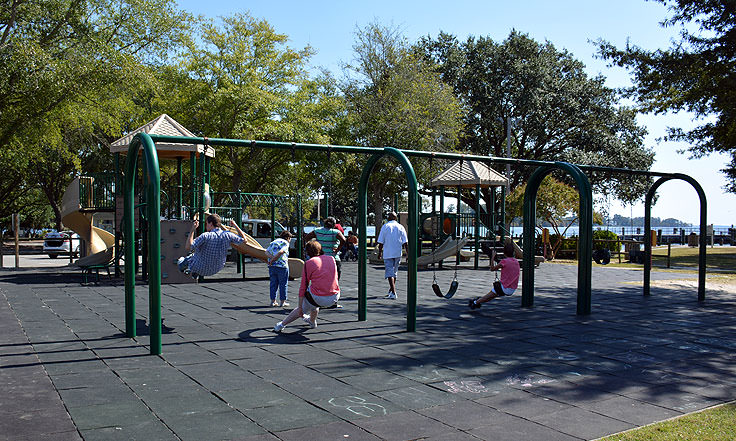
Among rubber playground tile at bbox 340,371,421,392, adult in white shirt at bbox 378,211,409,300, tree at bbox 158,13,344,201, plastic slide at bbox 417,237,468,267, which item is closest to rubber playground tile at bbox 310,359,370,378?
rubber playground tile at bbox 340,371,421,392

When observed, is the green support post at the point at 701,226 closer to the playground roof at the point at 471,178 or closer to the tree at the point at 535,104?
the playground roof at the point at 471,178

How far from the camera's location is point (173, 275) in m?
11.8

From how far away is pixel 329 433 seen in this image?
446 centimetres

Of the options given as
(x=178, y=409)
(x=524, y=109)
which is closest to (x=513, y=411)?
(x=178, y=409)

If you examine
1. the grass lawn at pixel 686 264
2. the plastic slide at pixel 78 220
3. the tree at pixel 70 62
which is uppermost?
the tree at pixel 70 62

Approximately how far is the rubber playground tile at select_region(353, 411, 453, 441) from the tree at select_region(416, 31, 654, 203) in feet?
115

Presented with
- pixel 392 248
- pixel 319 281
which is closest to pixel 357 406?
pixel 319 281

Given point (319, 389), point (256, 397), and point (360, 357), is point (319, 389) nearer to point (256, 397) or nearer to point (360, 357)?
point (256, 397)

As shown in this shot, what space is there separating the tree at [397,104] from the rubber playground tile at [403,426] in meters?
27.7

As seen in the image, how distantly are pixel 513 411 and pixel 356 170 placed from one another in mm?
33126

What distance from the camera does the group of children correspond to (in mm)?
7988

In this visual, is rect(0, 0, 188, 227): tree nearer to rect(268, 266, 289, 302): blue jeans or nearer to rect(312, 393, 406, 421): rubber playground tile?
rect(268, 266, 289, 302): blue jeans

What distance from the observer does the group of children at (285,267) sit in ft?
26.2

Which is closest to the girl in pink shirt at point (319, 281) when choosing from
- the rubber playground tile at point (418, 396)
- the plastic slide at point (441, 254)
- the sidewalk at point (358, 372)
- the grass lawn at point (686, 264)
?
the sidewalk at point (358, 372)
